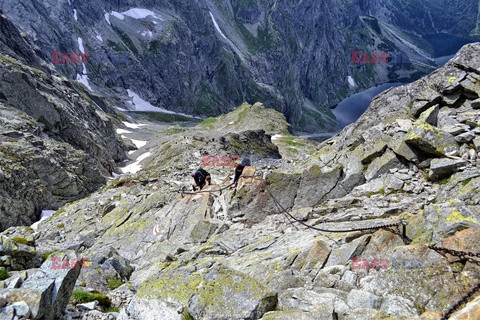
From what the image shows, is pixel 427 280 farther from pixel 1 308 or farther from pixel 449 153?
pixel 1 308

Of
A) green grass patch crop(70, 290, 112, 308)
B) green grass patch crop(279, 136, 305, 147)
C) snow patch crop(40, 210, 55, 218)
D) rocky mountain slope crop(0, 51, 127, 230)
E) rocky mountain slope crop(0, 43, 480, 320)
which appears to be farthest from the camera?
green grass patch crop(279, 136, 305, 147)

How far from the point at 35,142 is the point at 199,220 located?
160 ft

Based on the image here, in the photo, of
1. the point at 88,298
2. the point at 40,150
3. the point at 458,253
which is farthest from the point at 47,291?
the point at 40,150

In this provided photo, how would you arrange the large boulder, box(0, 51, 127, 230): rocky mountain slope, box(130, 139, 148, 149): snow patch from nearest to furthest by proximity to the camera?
the large boulder < box(0, 51, 127, 230): rocky mountain slope < box(130, 139, 148, 149): snow patch

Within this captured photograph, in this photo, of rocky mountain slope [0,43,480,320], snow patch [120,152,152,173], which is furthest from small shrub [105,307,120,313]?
snow patch [120,152,152,173]

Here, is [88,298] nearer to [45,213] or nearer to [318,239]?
[318,239]

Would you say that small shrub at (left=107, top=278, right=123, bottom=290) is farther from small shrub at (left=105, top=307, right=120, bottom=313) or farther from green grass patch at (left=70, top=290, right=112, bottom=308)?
small shrub at (left=105, top=307, right=120, bottom=313)

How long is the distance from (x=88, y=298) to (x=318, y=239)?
936 cm

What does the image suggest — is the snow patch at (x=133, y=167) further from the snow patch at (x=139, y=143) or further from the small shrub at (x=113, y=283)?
the small shrub at (x=113, y=283)

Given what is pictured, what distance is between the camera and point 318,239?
12656mm

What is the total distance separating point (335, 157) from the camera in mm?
20531

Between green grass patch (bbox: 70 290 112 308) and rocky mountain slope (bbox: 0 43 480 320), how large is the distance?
6 centimetres

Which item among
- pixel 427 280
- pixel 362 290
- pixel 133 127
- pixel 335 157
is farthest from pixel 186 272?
pixel 133 127

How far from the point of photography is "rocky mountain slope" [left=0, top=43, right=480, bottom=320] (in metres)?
9.39
